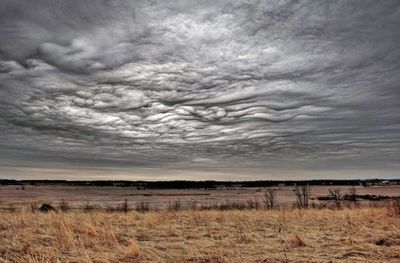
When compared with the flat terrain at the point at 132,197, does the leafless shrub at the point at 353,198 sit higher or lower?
higher

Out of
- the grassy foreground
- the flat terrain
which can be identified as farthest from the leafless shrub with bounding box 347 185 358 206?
the grassy foreground

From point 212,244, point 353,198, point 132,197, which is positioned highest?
point 212,244

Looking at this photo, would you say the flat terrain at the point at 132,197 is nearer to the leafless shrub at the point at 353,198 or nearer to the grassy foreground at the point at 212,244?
the leafless shrub at the point at 353,198

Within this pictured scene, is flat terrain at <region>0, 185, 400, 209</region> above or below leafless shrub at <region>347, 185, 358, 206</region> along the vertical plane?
below

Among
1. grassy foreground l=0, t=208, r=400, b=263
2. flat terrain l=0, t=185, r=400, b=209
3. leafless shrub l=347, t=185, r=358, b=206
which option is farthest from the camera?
flat terrain l=0, t=185, r=400, b=209

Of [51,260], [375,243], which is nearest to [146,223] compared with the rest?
[51,260]

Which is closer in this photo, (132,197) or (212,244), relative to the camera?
(212,244)

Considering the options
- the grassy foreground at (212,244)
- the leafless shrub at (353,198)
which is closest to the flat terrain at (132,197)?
the leafless shrub at (353,198)

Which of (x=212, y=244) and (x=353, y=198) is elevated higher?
(x=212, y=244)

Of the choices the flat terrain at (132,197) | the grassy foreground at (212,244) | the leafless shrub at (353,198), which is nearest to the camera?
the grassy foreground at (212,244)

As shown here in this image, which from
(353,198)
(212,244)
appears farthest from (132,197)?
(212,244)

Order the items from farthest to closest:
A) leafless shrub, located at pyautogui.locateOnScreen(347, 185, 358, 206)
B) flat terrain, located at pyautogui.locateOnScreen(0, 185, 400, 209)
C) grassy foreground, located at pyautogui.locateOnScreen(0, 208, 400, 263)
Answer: flat terrain, located at pyautogui.locateOnScreen(0, 185, 400, 209), leafless shrub, located at pyautogui.locateOnScreen(347, 185, 358, 206), grassy foreground, located at pyautogui.locateOnScreen(0, 208, 400, 263)

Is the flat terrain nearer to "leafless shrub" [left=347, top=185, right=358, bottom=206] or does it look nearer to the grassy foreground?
"leafless shrub" [left=347, top=185, right=358, bottom=206]

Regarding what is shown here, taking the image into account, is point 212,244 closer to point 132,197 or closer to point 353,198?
point 353,198
